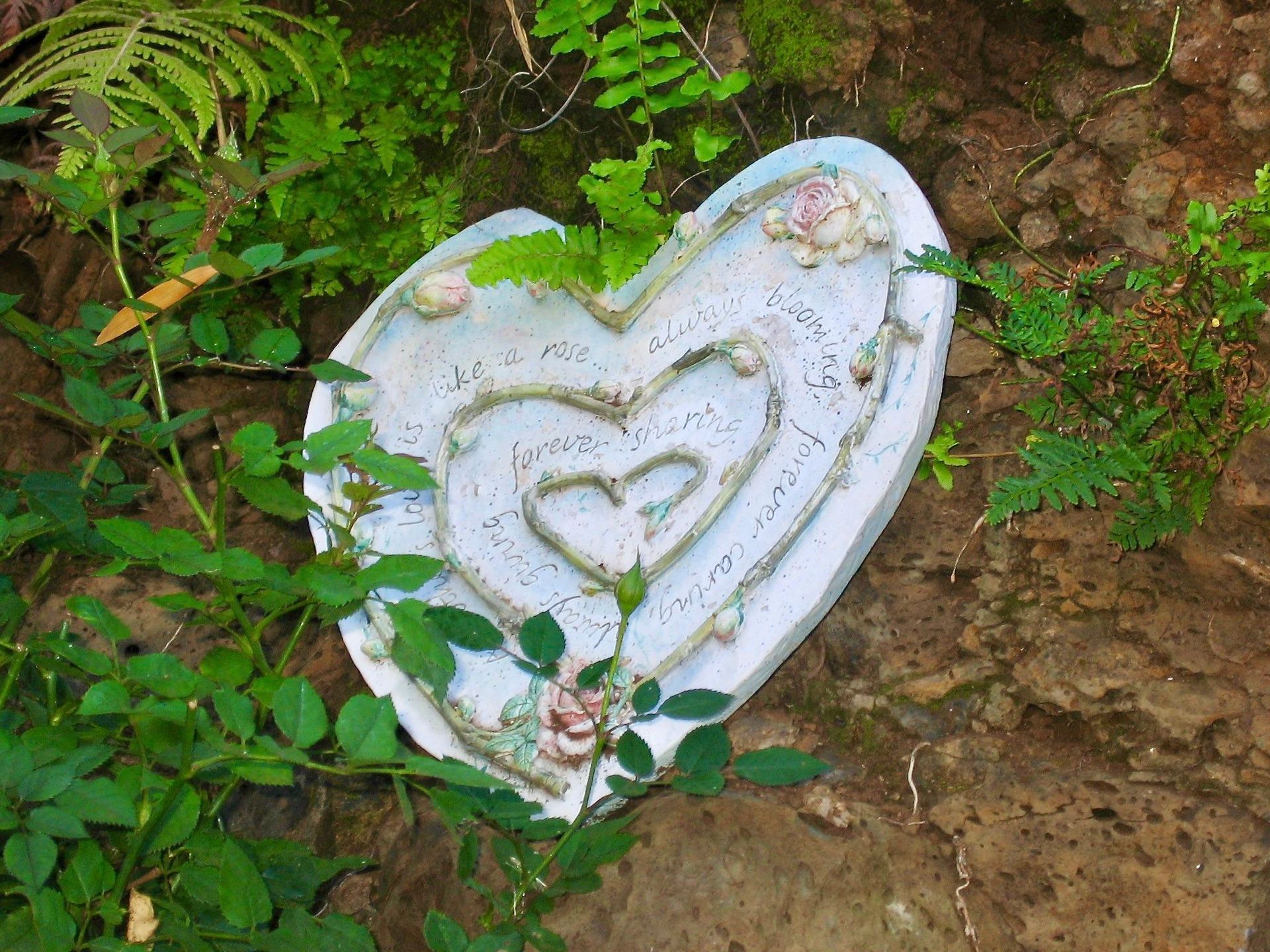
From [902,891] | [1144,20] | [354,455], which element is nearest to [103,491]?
[354,455]

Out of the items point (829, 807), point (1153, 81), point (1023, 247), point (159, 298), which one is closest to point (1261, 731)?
point (829, 807)

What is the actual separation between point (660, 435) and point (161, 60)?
1.71m

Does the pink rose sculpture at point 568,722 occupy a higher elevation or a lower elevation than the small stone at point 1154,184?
lower

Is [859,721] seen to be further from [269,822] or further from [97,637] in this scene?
[97,637]

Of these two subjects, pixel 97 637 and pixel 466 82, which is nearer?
pixel 97 637

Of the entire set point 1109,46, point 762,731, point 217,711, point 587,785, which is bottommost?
→ point 762,731

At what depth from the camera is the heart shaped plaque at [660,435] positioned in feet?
8.22

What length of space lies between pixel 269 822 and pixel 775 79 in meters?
2.23

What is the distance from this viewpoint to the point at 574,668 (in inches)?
104

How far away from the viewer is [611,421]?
2832 mm

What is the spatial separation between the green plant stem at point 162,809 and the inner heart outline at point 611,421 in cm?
89

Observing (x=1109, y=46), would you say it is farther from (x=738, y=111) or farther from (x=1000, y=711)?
(x=1000, y=711)

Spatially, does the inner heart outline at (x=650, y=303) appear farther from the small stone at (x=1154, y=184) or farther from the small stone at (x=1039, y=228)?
the small stone at (x=1154, y=184)

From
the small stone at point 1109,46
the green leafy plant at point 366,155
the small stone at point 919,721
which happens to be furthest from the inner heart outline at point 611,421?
the small stone at point 1109,46
